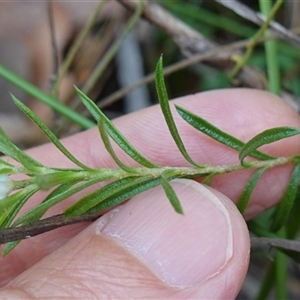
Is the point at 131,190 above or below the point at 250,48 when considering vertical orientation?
below

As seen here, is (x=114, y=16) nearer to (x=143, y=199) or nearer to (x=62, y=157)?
(x=62, y=157)

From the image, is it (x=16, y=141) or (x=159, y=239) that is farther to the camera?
(x=16, y=141)

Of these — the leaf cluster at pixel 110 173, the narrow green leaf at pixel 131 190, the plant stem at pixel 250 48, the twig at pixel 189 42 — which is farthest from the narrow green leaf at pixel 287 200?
the twig at pixel 189 42

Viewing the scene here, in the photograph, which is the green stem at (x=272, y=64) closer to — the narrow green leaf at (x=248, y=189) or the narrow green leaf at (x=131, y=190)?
the narrow green leaf at (x=248, y=189)

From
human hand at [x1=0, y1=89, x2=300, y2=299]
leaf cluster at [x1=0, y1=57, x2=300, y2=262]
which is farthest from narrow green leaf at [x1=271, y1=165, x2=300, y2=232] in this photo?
human hand at [x1=0, y1=89, x2=300, y2=299]

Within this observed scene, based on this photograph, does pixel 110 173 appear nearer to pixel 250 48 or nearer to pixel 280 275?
pixel 280 275

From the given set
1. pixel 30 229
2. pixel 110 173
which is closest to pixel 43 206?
pixel 30 229

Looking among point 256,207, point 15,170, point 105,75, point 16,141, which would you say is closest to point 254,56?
point 105,75
